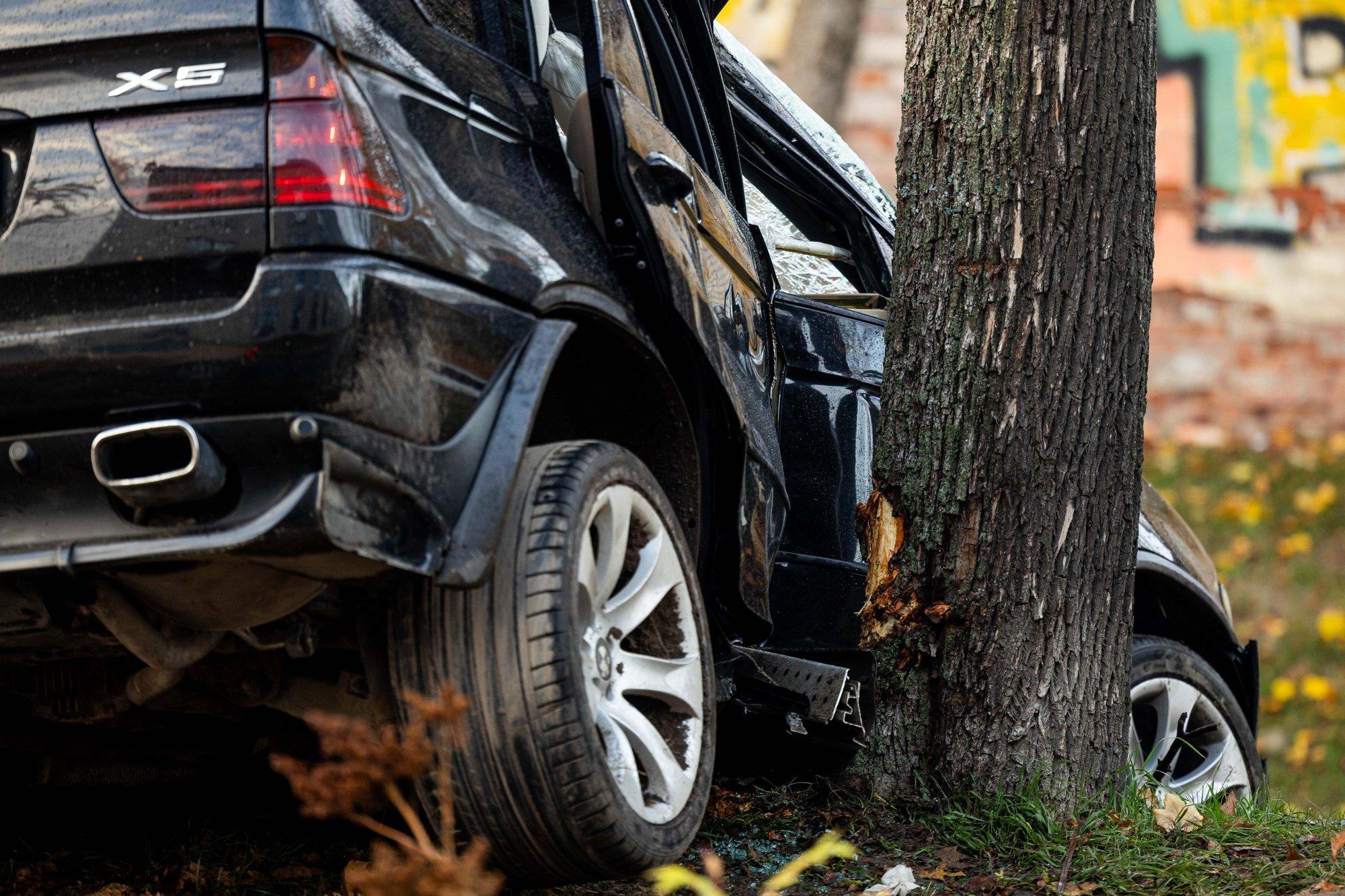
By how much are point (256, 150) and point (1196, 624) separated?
10.7 feet

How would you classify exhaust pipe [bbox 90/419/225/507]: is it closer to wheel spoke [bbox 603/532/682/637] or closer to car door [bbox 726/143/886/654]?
wheel spoke [bbox 603/532/682/637]

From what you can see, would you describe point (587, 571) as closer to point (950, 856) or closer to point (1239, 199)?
point (950, 856)

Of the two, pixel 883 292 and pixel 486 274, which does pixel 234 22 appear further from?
pixel 883 292

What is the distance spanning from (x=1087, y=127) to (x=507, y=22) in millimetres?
1253

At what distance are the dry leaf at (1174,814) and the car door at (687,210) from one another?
3.15 ft

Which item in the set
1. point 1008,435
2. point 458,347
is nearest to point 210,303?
point 458,347

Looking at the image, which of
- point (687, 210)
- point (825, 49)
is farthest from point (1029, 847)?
point (825, 49)

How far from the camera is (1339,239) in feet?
31.6

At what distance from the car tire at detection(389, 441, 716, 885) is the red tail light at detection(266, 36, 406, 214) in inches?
22.2

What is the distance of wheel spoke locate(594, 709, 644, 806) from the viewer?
231 centimetres

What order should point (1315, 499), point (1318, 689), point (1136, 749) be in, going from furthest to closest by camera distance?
1. point (1315, 499)
2. point (1318, 689)
3. point (1136, 749)

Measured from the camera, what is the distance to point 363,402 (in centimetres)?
193

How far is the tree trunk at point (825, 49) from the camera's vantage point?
8.98 m

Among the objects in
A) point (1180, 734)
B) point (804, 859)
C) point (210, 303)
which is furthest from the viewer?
point (1180, 734)
